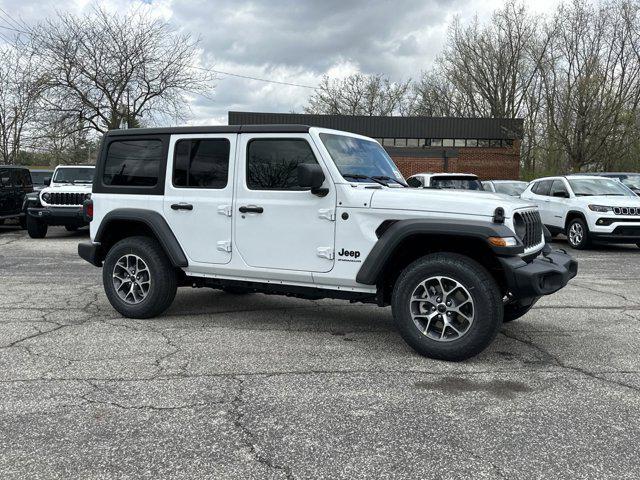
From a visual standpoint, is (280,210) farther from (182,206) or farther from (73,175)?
(73,175)

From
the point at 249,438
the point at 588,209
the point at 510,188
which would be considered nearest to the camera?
the point at 249,438

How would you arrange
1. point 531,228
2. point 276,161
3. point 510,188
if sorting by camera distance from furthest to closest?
1. point 510,188
2. point 276,161
3. point 531,228

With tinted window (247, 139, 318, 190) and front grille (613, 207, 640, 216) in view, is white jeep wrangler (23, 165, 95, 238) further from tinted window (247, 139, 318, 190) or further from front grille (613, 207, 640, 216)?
front grille (613, 207, 640, 216)

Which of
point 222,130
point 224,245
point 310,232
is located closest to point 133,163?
point 222,130

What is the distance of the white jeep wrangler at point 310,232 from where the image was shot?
13.8ft

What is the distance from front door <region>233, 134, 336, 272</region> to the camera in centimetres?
470

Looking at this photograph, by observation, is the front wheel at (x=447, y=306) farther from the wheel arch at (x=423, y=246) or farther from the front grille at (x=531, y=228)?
the front grille at (x=531, y=228)

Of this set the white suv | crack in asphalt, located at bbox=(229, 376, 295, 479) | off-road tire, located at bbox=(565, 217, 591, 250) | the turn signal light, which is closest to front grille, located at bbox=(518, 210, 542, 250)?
the turn signal light

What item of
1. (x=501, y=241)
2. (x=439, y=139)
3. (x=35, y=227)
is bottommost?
(x=35, y=227)

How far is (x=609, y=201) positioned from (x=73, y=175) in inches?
522

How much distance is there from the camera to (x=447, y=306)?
4.26 m

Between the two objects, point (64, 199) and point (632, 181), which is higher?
point (632, 181)

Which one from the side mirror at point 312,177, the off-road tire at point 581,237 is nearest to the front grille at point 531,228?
the side mirror at point 312,177

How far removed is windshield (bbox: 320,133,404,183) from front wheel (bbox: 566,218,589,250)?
26.8 feet
